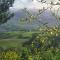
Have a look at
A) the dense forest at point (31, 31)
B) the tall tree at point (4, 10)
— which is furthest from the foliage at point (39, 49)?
the tall tree at point (4, 10)

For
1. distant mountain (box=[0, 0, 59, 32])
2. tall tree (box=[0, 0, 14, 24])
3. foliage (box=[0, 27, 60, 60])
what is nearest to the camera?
foliage (box=[0, 27, 60, 60])

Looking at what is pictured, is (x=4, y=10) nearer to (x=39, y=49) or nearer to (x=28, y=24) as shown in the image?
(x=28, y=24)

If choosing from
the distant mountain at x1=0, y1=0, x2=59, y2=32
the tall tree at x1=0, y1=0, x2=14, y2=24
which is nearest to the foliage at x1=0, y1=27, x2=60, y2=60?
the distant mountain at x1=0, y1=0, x2=59, y2=32

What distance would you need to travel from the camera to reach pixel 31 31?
7746mm

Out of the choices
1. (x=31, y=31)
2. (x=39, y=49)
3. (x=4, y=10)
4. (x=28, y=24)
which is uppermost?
(x=4, y=10)

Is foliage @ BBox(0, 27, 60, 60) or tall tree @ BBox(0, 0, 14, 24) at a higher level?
tall tree @ BBox(0, 0, 14, 24)

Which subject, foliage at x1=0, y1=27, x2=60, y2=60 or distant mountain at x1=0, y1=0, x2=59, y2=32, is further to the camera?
distant mountain at x1=0, y1=0, x2=59, y2=32

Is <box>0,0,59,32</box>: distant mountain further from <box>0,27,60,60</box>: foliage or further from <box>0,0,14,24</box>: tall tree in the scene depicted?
<box>0,27,60,60</box>: foliage

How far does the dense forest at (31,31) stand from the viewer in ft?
23.9

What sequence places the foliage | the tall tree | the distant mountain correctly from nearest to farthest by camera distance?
the foliage < the distant mountain < the tall tree

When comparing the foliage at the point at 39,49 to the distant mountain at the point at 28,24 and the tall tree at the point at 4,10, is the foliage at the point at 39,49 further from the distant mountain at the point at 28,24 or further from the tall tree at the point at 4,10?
the tall tree at the point at 4,10

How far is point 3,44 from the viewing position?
745 centimetres

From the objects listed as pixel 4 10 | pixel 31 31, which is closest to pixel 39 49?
pixel 31 31

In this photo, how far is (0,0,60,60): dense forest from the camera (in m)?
7.29
